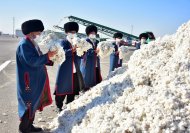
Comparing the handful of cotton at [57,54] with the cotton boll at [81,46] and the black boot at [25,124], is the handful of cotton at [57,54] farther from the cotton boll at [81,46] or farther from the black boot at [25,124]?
the cotton boll at [81,46]

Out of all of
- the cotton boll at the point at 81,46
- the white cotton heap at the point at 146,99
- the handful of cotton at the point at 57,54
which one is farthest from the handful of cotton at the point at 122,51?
the handful of cotton at the point at 57,54

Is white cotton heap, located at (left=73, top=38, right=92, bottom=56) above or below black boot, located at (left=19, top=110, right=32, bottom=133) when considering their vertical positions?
above

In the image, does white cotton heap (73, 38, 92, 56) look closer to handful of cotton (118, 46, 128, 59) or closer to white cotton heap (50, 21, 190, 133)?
white cotton heap (50, 21, 190, 133)

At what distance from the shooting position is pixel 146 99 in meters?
5.77

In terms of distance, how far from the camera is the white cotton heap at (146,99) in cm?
525

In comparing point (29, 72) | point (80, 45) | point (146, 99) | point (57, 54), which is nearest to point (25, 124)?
point (29, 72)

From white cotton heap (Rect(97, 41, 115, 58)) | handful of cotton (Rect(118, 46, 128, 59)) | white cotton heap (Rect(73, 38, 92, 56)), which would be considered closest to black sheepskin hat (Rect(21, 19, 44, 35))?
white cotton heap (Rect(73, 38, 92, 56))

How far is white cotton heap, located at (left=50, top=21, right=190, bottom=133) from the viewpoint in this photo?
5.25m

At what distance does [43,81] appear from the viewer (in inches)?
285

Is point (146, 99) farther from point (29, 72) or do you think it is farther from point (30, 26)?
point (30, 26)

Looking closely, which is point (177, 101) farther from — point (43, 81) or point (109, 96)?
point (43, 81)

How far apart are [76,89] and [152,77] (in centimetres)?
334

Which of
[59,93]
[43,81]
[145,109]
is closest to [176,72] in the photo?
[145,109]

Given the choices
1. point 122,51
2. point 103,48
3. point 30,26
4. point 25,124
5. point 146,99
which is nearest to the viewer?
point 146,99
